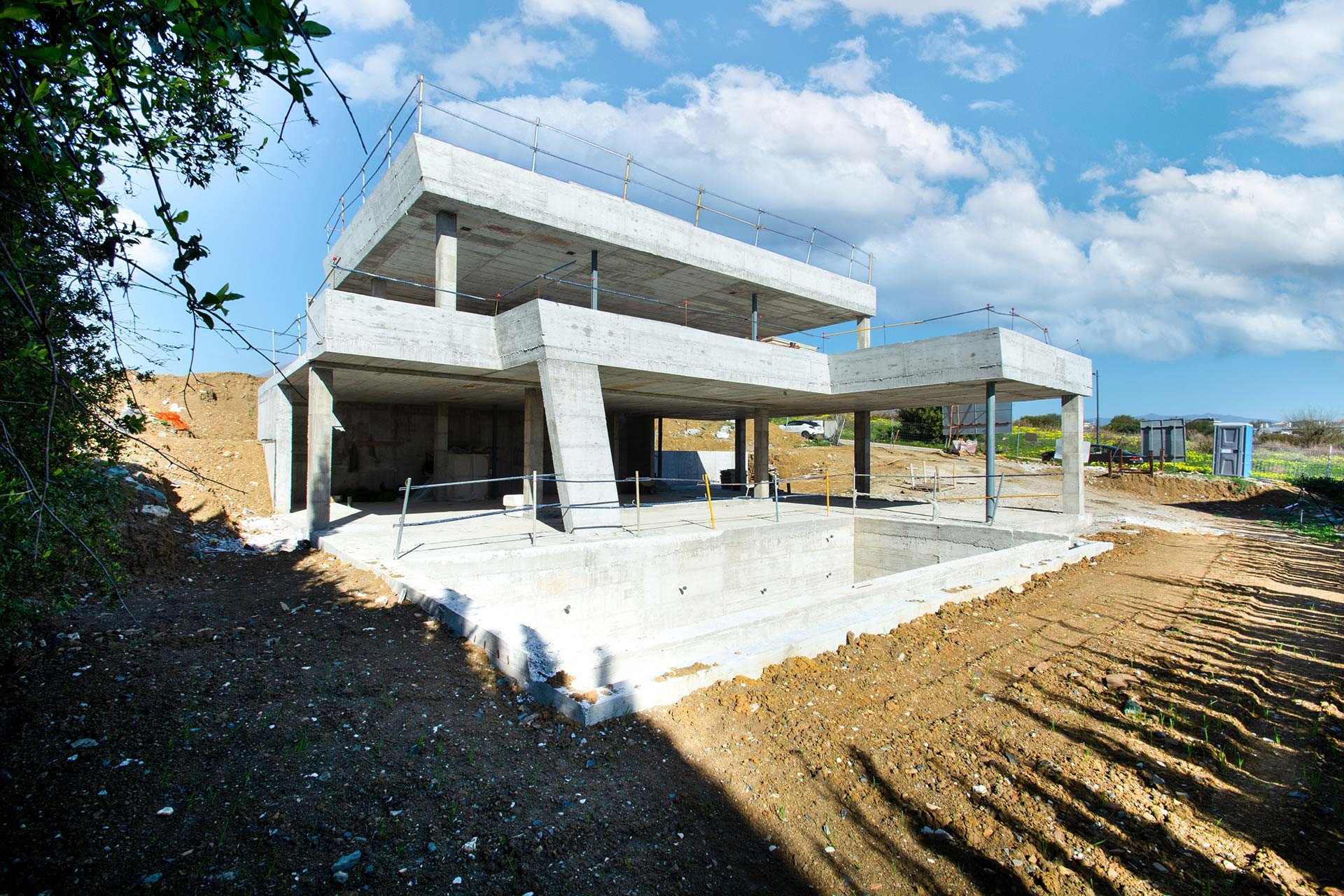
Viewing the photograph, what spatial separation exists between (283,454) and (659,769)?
14.2 m

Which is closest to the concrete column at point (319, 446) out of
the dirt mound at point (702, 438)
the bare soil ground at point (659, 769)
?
the bare soil ground at point (659, 769)

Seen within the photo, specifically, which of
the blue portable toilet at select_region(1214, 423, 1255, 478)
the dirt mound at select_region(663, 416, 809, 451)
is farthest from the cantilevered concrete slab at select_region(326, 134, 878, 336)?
the dirt mound at select_region(663, 416, 809, 451)

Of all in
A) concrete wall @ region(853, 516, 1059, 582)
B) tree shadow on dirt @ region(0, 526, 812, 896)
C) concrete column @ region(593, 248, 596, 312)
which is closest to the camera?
tree shadow on dirt @ region(0, 526, 812, 896)

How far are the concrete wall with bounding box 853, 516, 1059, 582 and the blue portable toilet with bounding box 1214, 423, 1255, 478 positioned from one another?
20959 millimetres

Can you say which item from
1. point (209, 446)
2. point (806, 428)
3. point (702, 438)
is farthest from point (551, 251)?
point (806, 428)

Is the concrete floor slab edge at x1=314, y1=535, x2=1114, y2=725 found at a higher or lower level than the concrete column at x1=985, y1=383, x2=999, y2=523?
lower

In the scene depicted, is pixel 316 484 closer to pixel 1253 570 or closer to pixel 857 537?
pixel 857 537

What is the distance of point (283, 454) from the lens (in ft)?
48.2

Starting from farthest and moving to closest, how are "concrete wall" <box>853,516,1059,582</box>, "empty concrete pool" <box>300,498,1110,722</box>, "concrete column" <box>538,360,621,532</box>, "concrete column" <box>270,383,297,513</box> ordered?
1. "concrete column" <box>270,383,297,513</box>
2. "concrete wall" <box>853,516,1059,582</box>
3. "concrete column" <box>538,360,621,532</box>
4. "empty concrete pool" <box>300,498,1110,722</box>

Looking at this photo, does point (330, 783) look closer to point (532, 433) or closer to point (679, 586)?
point (679, 586)

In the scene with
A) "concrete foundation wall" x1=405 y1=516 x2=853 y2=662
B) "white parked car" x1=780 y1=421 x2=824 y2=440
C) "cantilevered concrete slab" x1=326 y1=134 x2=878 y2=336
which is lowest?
"concrete foundation wall" x1=405 y1=516 x2=853 y2=662

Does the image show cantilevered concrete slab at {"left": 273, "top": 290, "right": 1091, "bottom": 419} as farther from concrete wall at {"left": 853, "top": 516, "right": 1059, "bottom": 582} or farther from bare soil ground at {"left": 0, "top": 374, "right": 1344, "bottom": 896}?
bare soil ground at {"left": 0, "top": 374, "right": 1344, "bottom": 896}

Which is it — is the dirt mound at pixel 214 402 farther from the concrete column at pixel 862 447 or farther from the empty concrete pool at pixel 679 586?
the concrete column at pixel 862 447

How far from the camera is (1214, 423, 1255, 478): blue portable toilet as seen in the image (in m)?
26.6
